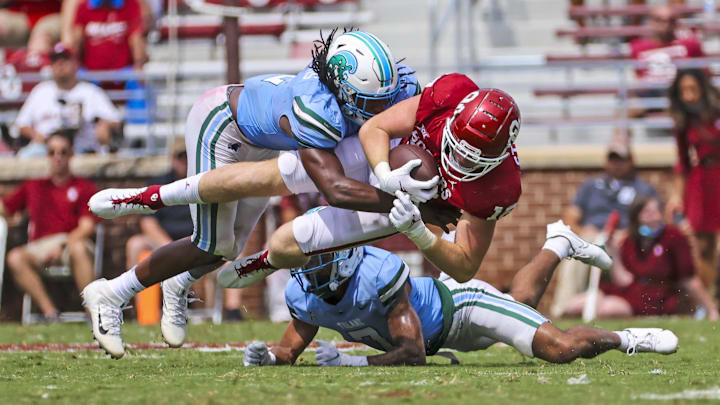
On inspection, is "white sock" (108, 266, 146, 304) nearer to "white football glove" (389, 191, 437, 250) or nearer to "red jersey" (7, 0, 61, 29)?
"white football glove" (389, 191, 437, 250)

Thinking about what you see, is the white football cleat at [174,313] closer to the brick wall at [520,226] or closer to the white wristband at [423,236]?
the white wristband at [423,236]

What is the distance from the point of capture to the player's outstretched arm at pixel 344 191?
15.0ft

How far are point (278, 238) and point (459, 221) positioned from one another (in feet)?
2.56

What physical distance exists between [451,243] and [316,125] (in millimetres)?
754

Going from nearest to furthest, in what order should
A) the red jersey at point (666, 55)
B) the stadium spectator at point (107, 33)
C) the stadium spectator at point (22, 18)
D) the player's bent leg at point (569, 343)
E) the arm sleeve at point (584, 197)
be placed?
the player's bent leg at point (569, 343)
the arm sleeve at point (584, 197)
the red jersey at point (666, 55)
the stadium spectator at point (107, 33)
the stadium spectator at point (22, 18)

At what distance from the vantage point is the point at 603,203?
9523mm

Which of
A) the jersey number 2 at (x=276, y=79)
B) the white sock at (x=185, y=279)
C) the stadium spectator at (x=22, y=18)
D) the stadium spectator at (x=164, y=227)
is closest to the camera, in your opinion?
the jersey number 2 at (x=276, y=79)

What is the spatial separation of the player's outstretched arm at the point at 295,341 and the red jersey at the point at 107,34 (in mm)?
6775

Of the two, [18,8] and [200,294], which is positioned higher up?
[18,8]

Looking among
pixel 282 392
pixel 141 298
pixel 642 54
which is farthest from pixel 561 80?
pixel 282 392

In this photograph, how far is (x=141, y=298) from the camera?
9.16 metres

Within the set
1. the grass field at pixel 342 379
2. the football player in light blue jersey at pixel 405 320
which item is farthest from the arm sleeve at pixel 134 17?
the football player in light blue jersey at pixel 405 320

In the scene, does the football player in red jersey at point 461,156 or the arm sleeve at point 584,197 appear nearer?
the football player in red jersey at point 461,156

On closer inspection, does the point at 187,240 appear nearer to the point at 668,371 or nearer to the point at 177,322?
the point at 177,322
